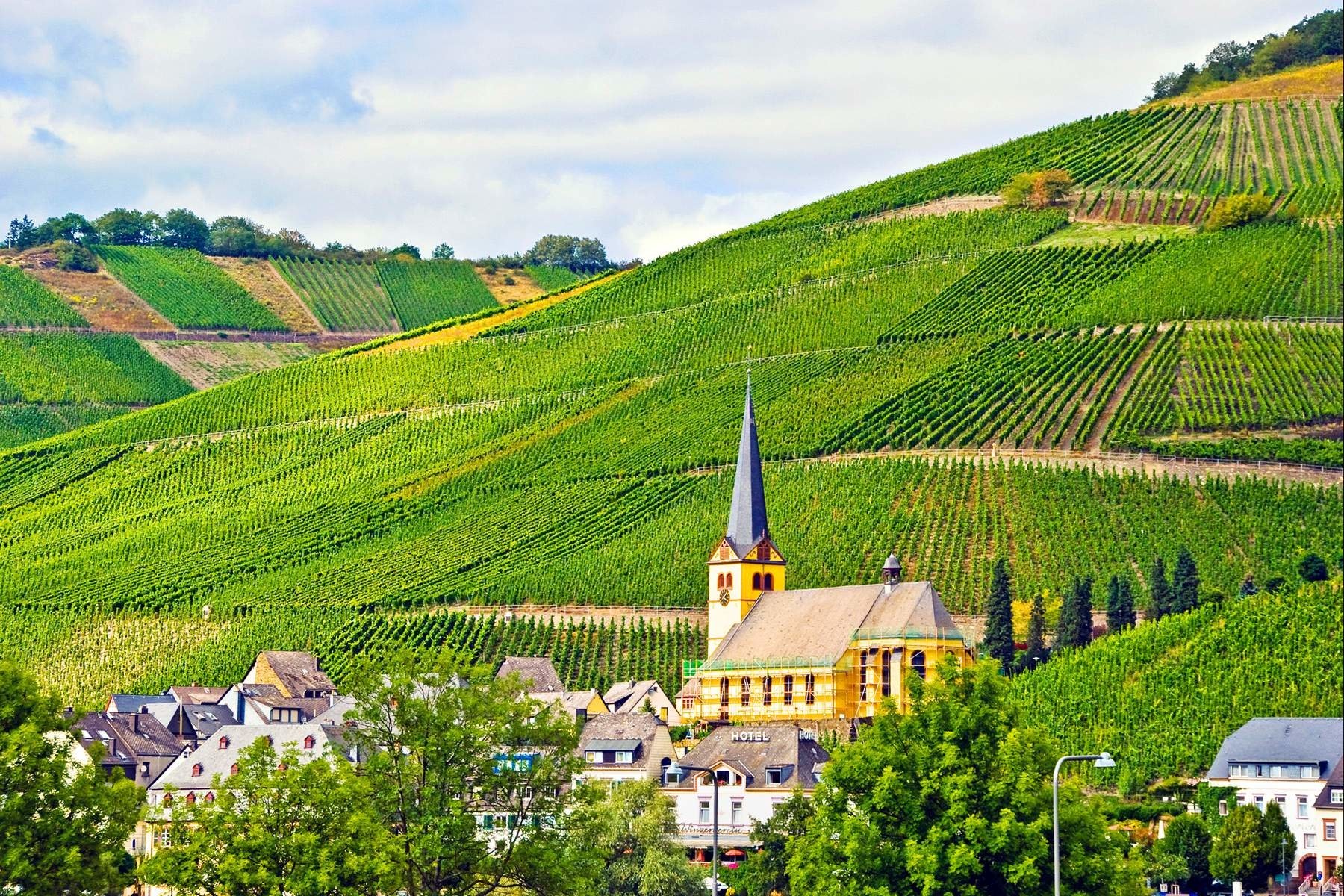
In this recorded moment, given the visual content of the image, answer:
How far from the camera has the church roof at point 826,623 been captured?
3531 inches

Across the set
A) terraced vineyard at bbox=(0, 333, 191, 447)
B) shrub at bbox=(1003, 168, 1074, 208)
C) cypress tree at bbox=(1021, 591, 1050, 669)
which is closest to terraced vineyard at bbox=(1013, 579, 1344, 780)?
cypress tree at bbox=(1021, 591, 1050, 669)

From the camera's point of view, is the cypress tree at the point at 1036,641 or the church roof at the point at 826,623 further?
the church roof at the point at 826,623

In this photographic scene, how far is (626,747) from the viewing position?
83.5 meters

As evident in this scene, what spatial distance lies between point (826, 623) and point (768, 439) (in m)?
27.7

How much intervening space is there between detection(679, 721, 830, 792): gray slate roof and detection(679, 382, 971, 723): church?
834 centimetres

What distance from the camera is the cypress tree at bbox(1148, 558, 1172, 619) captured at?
88.2 m

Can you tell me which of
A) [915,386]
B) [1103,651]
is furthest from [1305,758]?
[915,386]

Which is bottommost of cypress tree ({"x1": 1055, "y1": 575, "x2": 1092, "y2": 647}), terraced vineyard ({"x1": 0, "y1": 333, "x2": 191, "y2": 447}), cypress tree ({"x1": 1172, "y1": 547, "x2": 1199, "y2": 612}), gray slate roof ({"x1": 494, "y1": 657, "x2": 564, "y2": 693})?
gray slate roof ({"x1": 494, "y1": 657, "x2": 564, "y2": 693})

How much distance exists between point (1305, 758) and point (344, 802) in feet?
126

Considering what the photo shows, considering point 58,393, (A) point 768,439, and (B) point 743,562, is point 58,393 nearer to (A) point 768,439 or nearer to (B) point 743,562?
(A) point 768,439

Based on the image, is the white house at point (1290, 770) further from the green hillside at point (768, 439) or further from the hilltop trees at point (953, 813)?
the hilltop trees at point (953, 813)

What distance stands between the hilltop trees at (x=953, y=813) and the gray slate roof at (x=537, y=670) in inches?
1926

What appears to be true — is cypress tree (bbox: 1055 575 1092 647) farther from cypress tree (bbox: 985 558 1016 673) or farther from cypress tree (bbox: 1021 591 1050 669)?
cypress tree (bbox: 985 558 1016 673)

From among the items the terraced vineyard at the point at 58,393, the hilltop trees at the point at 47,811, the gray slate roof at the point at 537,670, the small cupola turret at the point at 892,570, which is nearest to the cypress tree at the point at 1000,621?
the small cupola turret at the point at 892,570
